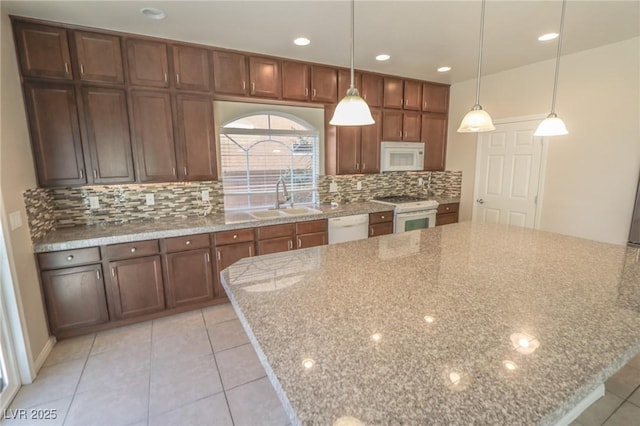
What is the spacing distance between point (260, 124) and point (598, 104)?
3621mm

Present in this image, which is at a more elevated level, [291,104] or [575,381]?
[291,104]

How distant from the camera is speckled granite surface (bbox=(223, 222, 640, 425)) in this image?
739mm

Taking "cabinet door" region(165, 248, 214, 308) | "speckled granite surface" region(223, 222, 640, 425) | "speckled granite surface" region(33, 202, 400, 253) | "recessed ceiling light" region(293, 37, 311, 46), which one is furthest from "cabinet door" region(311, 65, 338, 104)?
"speckled granite surface" region(223, 222, 640, 425)

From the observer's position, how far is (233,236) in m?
3.03

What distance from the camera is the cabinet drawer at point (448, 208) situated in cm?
446

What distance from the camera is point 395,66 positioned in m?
3.71

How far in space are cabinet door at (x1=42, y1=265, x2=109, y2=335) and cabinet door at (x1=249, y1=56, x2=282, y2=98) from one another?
228 cm

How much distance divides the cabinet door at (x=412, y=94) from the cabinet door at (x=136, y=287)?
12.2ft

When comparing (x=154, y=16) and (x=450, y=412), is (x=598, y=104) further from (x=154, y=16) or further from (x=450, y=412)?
(x=154, y=16)

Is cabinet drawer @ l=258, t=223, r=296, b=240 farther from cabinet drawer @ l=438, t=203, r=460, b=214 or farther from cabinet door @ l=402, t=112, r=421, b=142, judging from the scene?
cabinet drawer @ l=438, t=203, r=460, b=214

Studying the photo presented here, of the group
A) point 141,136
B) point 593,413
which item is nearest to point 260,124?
point 141,136

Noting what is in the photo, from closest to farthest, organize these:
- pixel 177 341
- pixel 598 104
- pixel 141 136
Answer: pixel 177 341, pixel 141 136, pixel 598 104

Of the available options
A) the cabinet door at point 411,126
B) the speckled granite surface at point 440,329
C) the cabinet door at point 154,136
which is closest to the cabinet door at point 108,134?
the cabinet door at point 154,136

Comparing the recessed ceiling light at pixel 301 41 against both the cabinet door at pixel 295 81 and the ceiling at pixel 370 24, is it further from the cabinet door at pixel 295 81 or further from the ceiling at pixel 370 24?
the cabinet door at pixel 295 81
